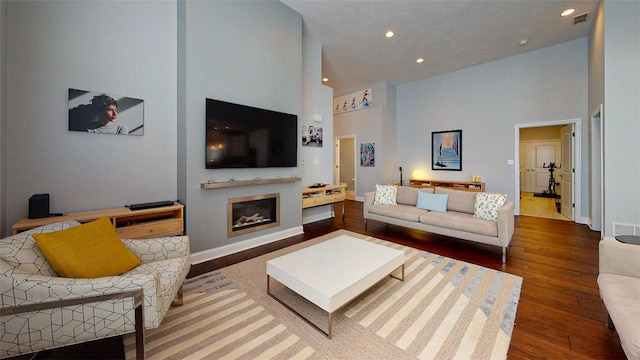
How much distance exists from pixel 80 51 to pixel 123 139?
909 mm

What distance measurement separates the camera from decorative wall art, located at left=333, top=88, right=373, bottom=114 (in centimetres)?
723

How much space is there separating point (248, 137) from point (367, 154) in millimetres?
4517

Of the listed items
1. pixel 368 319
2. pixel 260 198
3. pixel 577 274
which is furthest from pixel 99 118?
pixel 577 274

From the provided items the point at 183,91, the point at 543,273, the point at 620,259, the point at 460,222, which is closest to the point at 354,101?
the point at 460,222

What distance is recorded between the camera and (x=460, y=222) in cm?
328

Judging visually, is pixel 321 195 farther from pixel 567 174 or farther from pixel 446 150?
pixel 567 174

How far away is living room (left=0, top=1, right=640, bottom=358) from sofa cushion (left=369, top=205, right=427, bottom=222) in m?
1.38

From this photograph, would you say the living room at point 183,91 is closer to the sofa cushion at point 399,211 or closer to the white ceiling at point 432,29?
the white ceiling at point 432,29

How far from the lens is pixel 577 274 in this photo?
2553 mm

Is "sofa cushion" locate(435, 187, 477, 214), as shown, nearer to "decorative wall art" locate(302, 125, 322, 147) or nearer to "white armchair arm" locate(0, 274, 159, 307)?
"decorative wall art" locate(302, 125, 322, 147)

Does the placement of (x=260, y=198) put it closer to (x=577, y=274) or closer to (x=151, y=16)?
(x=151, y=16)

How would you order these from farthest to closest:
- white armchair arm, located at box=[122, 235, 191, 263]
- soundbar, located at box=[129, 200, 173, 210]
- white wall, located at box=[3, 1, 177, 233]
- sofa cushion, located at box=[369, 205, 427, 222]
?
sofa cushion, located at box=[369, 205, 427, 222] < soundbar, located at box=[129, 200, 173, 210] < white wall, located at box=[3, 1, 177, 233] < white armchair arm, located at box=[122, 235, 191, 263]

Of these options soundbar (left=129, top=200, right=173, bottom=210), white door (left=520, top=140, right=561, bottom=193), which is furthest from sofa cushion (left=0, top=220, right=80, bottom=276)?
white door (left=520, top=140, right=561, bottom=193)

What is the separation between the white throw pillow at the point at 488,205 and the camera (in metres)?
3.21
